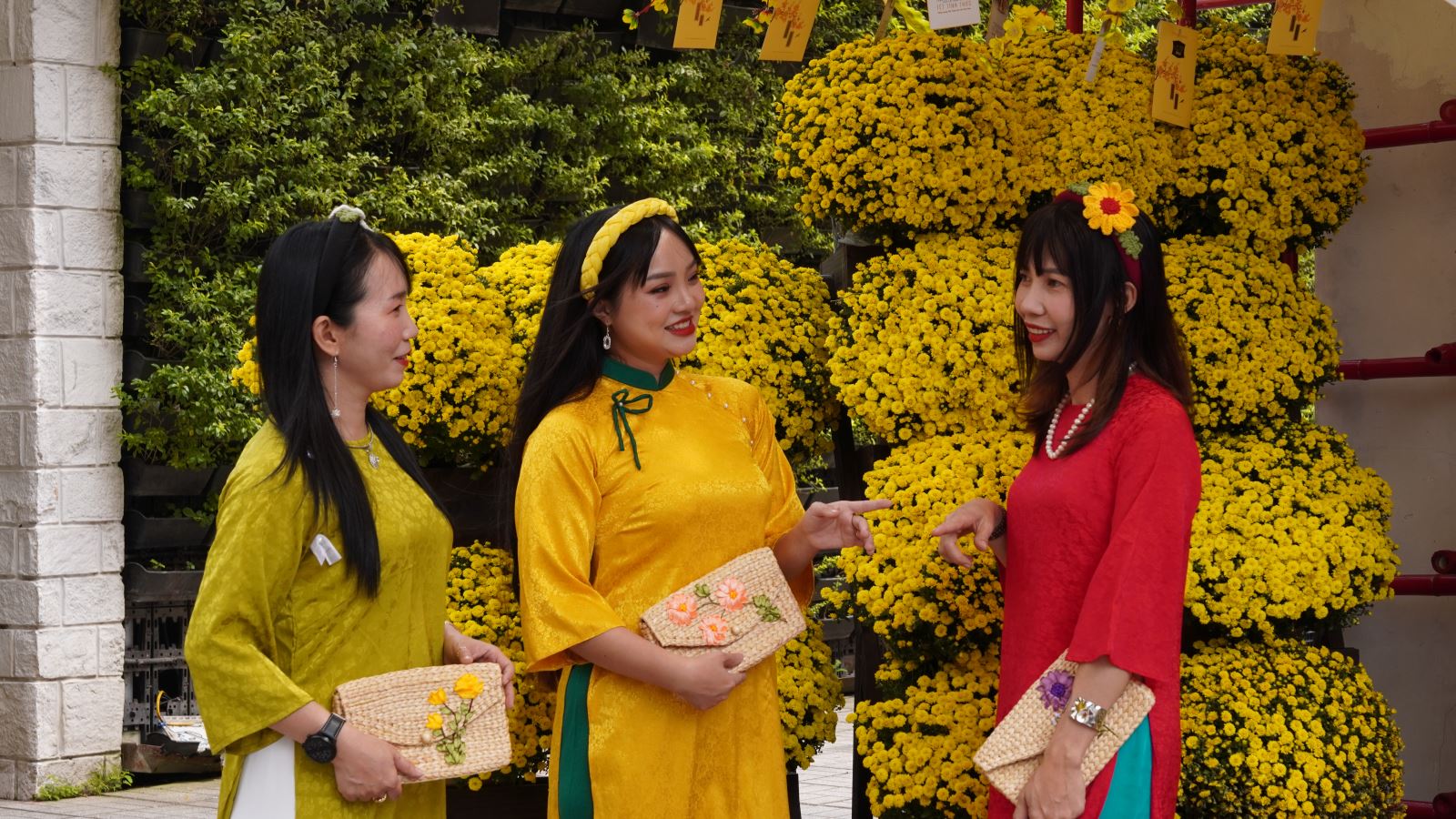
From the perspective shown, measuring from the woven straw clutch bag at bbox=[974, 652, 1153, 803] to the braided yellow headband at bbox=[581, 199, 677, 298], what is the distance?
3.27 feet

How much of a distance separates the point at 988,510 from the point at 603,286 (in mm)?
758

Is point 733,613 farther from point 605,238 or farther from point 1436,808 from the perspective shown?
point 1436,808

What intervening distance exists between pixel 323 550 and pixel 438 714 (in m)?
0.31

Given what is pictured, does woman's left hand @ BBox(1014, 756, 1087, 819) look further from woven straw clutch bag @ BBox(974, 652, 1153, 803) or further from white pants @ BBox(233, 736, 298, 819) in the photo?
white pants @ BBox(233, 736, 298, 819)

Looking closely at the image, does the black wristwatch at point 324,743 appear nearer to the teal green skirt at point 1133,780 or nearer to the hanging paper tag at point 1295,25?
the teal green skirt at point 1133,780

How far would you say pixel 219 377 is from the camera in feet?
22.5

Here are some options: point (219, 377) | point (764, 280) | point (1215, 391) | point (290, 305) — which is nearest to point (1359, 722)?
point (1215, 391)

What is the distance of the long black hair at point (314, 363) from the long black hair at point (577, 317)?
444 mm

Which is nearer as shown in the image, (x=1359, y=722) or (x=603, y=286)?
(x=603, y=286)

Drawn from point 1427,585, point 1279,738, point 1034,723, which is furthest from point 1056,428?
point 1427,585

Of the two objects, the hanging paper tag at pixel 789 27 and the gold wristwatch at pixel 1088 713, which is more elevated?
the hanging paper tag at pixel 789 27

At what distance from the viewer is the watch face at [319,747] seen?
91.6 inches

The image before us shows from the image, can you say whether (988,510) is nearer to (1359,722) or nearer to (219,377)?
(1359,722)

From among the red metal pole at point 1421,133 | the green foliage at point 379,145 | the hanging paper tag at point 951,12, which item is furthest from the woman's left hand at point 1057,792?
the green foliage at point 379,145
